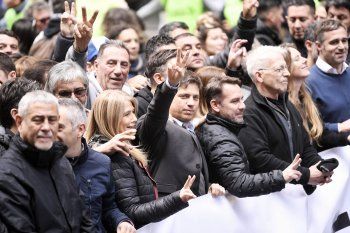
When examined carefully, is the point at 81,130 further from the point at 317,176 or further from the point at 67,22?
the point at 317,176

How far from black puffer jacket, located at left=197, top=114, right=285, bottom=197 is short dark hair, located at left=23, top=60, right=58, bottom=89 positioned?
131 cm

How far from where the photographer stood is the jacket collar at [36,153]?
23.3 feet

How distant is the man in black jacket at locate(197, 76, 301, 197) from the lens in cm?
870

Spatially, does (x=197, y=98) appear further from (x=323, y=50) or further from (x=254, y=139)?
(x=323, y=50)

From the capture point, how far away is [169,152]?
8.62 meters

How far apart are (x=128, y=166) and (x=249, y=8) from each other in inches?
127

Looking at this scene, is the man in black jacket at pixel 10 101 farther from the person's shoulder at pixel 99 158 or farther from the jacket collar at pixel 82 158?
the person's shoulder at pixel 99 158

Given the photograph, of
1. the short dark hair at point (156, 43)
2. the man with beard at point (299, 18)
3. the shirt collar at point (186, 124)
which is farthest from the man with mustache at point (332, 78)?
the shirt collar at point (186, 124)

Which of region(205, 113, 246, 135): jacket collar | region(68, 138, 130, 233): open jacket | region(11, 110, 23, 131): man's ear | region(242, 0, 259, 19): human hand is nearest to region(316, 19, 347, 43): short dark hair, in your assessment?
region(242, 0, 259, 19): human hand

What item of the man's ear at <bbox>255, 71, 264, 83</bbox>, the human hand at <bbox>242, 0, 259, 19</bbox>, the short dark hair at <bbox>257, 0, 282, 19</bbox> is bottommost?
the short dark hair at <bbox>257, 0, 282, 19</bbox>

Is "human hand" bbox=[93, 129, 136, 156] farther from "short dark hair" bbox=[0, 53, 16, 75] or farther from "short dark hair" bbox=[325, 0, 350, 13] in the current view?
"short dark hair" bbox=[325, 0, 350, 13]

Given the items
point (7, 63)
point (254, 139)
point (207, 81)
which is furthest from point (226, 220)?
point (7, 63)

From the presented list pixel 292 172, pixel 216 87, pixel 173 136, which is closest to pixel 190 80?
pixel 216 87

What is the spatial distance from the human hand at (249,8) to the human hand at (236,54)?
41 centimetres
